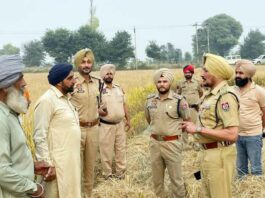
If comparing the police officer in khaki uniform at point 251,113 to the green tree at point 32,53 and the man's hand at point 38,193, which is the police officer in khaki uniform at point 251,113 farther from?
the green tree at point 32,53

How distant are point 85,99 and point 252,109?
1990 mm

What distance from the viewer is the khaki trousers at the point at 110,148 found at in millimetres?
6418

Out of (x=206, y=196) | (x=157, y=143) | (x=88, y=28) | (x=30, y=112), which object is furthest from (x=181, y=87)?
(x=88, y=28)

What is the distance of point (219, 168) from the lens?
3703 millimetres

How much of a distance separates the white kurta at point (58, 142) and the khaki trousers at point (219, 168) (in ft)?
3.63

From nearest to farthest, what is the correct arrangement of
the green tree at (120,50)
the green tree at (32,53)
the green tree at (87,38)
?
1. the green tree at (120,50)
2. the green tree at (87,38)
3. the green tree at (32,53)

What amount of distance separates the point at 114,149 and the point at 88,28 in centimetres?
4492

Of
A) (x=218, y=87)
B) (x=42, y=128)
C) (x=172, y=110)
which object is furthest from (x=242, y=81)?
(x=42, y=128)

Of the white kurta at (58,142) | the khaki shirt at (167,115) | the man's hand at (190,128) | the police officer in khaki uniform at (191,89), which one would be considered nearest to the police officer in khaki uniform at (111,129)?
the khaki shirt at (167,115)

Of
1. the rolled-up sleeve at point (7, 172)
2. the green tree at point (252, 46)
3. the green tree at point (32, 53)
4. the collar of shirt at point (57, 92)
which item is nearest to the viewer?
the rolled-up sleeve at point (7, 172)

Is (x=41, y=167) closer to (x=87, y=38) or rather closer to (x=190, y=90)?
(x=190, y=90)

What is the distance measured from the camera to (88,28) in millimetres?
50562

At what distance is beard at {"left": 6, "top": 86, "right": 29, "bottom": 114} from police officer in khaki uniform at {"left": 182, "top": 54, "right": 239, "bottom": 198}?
1.41 m

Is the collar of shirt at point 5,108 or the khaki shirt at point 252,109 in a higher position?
the collar of shirt at point 5,108
